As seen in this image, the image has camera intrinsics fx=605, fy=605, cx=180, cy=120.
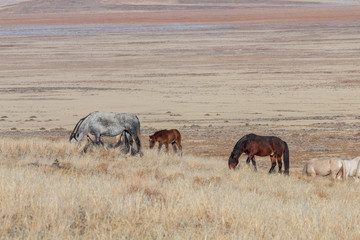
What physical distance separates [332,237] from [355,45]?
211ft

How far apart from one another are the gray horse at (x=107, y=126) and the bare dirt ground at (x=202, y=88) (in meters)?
6.30

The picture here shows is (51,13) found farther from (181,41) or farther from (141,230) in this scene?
(141,230)

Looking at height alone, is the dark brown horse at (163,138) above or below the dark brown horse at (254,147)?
below

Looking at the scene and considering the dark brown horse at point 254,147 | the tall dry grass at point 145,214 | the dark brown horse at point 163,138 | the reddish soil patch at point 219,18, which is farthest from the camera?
the reddish soil patch at point 219,18

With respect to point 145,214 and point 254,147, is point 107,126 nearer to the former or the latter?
point 254,147

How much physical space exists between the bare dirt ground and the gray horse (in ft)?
20.7

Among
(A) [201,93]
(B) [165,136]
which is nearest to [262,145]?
(B) [165,136]

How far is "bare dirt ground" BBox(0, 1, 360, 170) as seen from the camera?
2541 centimetres

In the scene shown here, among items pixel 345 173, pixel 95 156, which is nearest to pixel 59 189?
pixel 95 156

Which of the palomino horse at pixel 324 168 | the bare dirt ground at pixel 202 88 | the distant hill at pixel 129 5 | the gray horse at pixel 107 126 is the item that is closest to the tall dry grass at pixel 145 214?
the gray horse at pixel 107 126

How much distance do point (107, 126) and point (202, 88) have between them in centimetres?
2571

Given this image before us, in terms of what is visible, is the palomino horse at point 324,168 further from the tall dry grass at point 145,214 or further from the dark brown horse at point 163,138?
the tall dry grass at point 145,214

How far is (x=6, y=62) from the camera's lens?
191 ft

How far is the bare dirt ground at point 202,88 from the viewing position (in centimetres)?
2541
